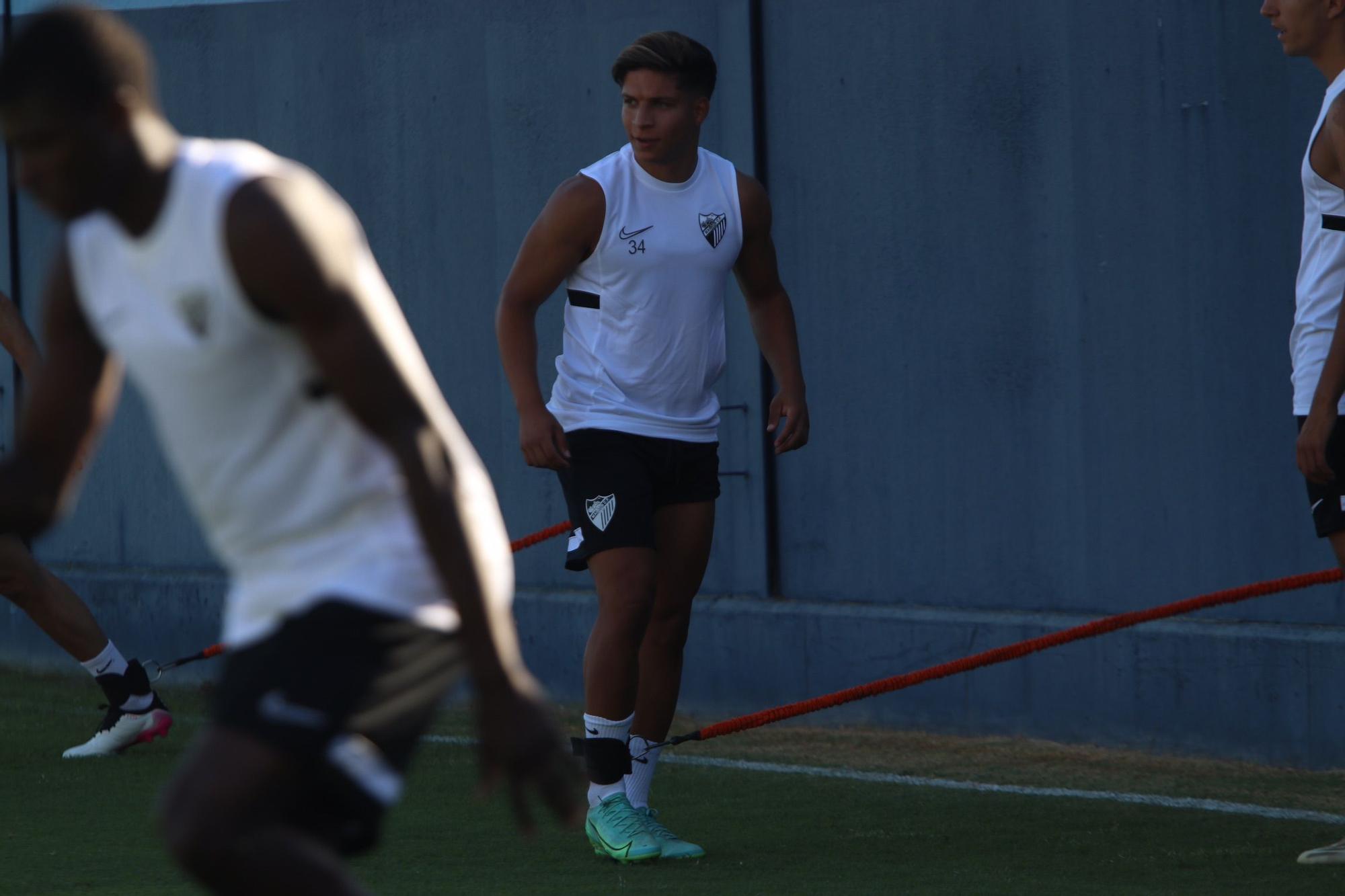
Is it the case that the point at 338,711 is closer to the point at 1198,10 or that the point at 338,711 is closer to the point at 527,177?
the point at 1198,10

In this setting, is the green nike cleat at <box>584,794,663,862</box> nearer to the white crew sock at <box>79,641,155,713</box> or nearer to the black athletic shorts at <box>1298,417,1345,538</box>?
the black athletic shorts at <box>1298,417,1345,538</box>

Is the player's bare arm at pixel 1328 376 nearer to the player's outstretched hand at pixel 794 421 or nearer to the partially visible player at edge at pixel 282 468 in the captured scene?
the player's outstretched hand at pixel 794 421

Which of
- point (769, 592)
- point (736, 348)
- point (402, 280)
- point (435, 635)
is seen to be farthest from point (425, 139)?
point (435, 635)

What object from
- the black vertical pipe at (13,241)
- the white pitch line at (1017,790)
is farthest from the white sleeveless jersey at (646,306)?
the black vertical pipe at (13,241)

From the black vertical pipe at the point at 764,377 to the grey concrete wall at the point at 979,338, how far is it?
3cm

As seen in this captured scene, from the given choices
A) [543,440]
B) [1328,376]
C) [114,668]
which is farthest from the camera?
[114,668]

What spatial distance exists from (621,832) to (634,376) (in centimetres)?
130

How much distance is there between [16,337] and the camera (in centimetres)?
721

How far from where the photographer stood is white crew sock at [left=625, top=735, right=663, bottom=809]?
614cm

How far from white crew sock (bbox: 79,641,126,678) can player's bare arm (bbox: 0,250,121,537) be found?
4.71 metres

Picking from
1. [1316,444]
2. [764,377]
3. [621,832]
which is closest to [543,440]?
[621,832]

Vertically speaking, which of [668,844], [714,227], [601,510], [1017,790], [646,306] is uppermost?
[714,227]

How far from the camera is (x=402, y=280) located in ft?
33.2

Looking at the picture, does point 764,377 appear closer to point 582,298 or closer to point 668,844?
point 582,298
